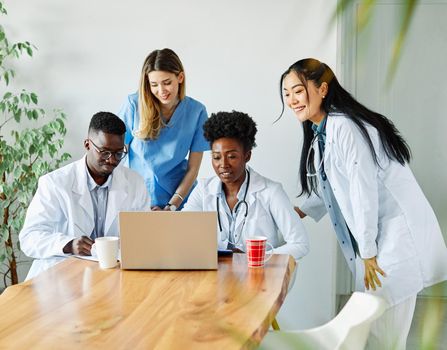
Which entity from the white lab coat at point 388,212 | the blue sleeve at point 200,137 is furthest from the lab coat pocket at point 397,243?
the blue sleeve at point 200,137

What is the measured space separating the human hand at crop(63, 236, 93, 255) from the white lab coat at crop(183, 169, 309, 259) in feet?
2.21

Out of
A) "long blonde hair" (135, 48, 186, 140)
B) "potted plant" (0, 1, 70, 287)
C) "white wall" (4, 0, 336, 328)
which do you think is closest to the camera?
"long blonde hair" (135, 48, 186, 140)

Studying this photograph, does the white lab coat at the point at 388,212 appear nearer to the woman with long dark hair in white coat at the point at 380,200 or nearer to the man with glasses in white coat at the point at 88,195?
the woman with long dark hair in white coat at the point at 380,200

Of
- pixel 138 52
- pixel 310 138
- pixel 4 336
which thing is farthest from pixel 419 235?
pixel 138 52

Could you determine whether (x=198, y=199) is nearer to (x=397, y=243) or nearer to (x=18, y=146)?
(x=397, y=243)

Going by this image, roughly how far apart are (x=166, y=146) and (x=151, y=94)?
32 centimetres

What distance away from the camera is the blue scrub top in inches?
139

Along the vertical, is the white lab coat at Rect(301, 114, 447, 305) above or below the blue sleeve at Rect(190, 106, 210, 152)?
below

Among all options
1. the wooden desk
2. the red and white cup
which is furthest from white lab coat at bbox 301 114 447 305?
the red and white cup

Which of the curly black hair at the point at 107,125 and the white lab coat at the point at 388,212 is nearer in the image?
the white lab coat at the point at 388,212

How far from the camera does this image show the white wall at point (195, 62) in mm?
3949

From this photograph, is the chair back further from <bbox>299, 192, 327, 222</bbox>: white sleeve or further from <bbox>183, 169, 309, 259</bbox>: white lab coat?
<bbox>299, 192, 327, 222</bbox>: white sleeve

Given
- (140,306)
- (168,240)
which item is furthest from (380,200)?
(140,306)

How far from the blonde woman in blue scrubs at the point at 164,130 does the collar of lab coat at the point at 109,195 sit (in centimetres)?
61
